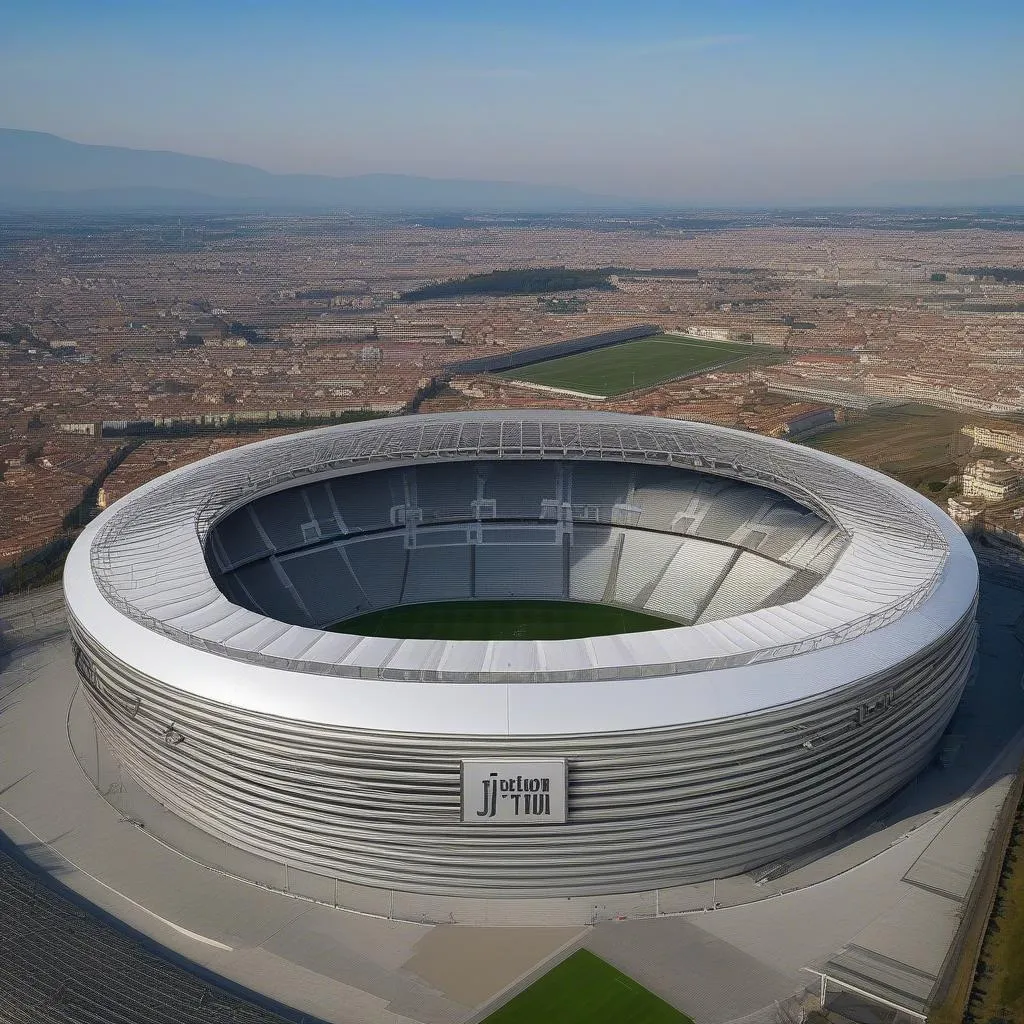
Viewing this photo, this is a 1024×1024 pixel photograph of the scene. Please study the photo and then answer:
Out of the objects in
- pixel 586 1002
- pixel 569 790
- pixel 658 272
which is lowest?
pixel 586 1002

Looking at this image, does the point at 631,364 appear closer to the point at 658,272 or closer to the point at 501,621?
the point at 501,621

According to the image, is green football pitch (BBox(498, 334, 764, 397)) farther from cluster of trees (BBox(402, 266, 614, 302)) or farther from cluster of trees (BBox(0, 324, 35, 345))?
cluster of trees (BBox(0, 324, 35, 345))

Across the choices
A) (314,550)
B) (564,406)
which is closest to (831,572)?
(314,550)

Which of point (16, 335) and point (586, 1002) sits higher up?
point (16, 335)

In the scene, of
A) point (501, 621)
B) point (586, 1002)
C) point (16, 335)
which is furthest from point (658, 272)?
point (586, 1002)

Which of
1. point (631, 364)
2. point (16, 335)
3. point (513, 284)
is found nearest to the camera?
point (631, 364)

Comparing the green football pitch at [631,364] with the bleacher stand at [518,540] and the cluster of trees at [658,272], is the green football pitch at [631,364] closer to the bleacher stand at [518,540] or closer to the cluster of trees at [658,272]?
the bleacher stand at [518,540]

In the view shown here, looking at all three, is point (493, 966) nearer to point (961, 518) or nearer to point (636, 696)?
point (636, 696)
